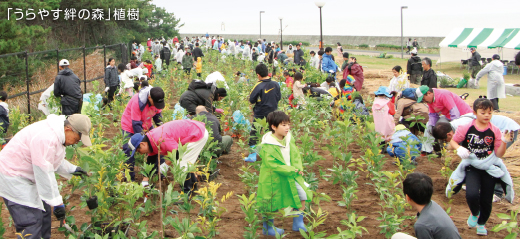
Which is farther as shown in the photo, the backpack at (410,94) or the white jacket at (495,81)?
the white jacket at (495,81)

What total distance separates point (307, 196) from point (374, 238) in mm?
793

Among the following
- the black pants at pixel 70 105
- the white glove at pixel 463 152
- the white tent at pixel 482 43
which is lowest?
the white glove at pixel 463 152

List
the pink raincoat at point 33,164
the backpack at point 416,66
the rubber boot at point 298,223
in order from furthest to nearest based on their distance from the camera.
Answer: the backpack at point 416,66, the rubber boot at point 298,223, the pink raincoat at point 33,164

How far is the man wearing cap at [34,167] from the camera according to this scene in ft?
10.5

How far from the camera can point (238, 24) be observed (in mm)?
A: 63500

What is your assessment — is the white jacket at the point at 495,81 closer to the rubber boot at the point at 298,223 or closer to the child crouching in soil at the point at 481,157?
the child crouching in soil at the point at 481,157

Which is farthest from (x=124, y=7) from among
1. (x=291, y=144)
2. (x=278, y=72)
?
(x=291, y=144)

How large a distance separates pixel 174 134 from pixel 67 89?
4048 millimetres

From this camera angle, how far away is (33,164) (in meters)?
3.19

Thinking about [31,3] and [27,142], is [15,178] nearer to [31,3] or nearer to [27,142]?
[27,142]

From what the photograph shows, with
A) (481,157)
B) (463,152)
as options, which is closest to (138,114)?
(463,152)

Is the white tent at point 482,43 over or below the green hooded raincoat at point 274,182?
over

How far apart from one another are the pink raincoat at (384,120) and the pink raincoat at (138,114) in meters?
3.11

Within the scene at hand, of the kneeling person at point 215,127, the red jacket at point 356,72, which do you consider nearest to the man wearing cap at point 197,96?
the kneeling person at point 215,127
